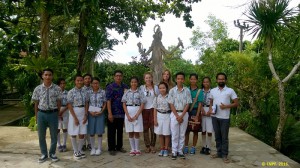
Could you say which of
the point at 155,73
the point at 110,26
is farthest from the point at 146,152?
the point at 110,26

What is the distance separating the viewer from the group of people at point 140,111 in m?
5.21

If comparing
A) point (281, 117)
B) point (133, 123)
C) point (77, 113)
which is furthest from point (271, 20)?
point (77, 113)

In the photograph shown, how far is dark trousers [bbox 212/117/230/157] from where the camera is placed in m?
5.23

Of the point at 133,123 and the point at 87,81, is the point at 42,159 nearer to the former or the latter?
the point at 87,81

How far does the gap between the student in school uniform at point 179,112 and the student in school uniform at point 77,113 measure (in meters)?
1.57

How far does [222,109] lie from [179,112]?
2.45ft

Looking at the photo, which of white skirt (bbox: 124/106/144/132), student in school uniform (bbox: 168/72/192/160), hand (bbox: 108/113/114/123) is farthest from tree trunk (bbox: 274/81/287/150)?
hand (bbox: 108/113/114/123)

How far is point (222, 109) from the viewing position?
523cm

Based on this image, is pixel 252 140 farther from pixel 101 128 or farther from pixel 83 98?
pixel 83 98

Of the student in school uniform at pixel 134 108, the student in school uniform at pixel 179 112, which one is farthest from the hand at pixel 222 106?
the student in school uniform at pixel 134 108

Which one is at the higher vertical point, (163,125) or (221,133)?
(163,125)

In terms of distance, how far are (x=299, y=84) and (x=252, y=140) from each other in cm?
267

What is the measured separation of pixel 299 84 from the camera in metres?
8.49

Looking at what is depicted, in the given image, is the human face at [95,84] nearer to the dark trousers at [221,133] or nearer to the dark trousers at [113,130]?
the dark trousers at [113,130]
